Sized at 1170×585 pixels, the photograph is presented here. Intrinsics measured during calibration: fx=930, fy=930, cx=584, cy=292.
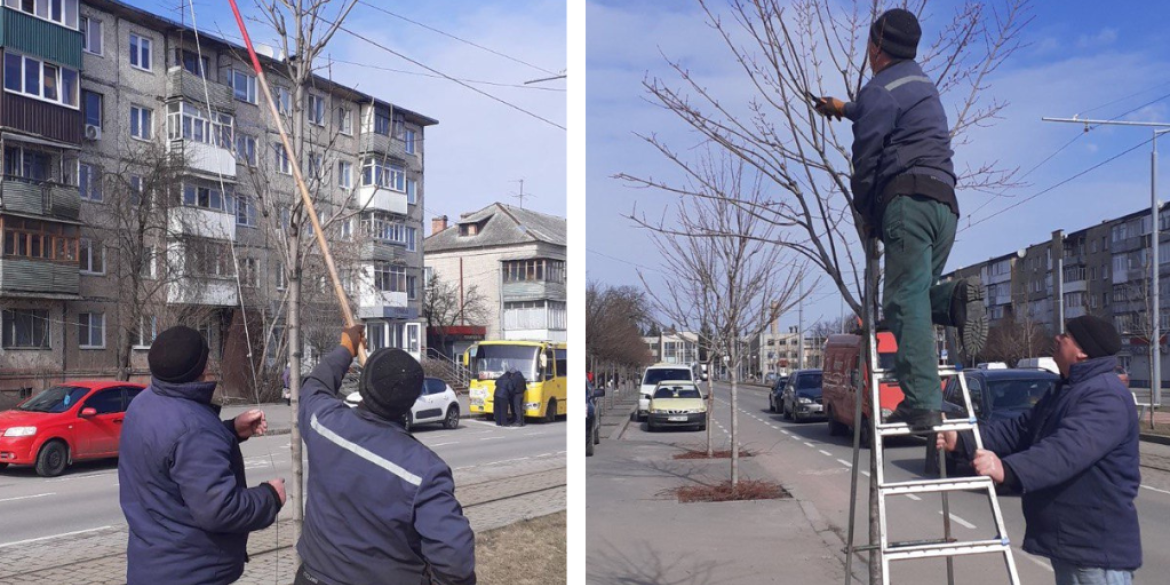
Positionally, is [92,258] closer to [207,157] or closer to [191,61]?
[207,157]

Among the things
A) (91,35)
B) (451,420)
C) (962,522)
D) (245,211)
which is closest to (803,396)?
(962,522)

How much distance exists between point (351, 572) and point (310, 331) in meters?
3.95

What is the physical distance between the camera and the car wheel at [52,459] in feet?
41.2

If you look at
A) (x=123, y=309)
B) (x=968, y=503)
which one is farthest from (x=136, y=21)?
(x=968, y=503)

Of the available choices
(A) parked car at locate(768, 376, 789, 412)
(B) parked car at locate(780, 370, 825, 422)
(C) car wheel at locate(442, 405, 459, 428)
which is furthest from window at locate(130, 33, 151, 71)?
(A) parked car at locate(768, 376, 789, 412)

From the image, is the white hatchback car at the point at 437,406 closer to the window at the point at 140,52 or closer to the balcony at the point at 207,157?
the balcony at the point at 207,157

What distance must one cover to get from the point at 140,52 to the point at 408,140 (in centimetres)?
517

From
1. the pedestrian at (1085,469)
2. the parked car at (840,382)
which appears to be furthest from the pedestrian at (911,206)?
the parked car at (840,382)

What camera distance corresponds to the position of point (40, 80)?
44.4ft

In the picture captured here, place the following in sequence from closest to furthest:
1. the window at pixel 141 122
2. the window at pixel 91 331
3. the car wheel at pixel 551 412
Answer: the window at pixel 141 122 < the car wheel at pixel 551 412 < the window at pixel 91 331

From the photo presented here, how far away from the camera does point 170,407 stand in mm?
3264

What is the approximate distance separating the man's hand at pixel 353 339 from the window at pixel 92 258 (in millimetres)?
11257

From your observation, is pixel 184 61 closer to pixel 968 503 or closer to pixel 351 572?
pixel 351 572

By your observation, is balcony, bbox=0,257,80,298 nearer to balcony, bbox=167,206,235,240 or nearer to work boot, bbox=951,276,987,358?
balcony, bbox=167,206,235,240
